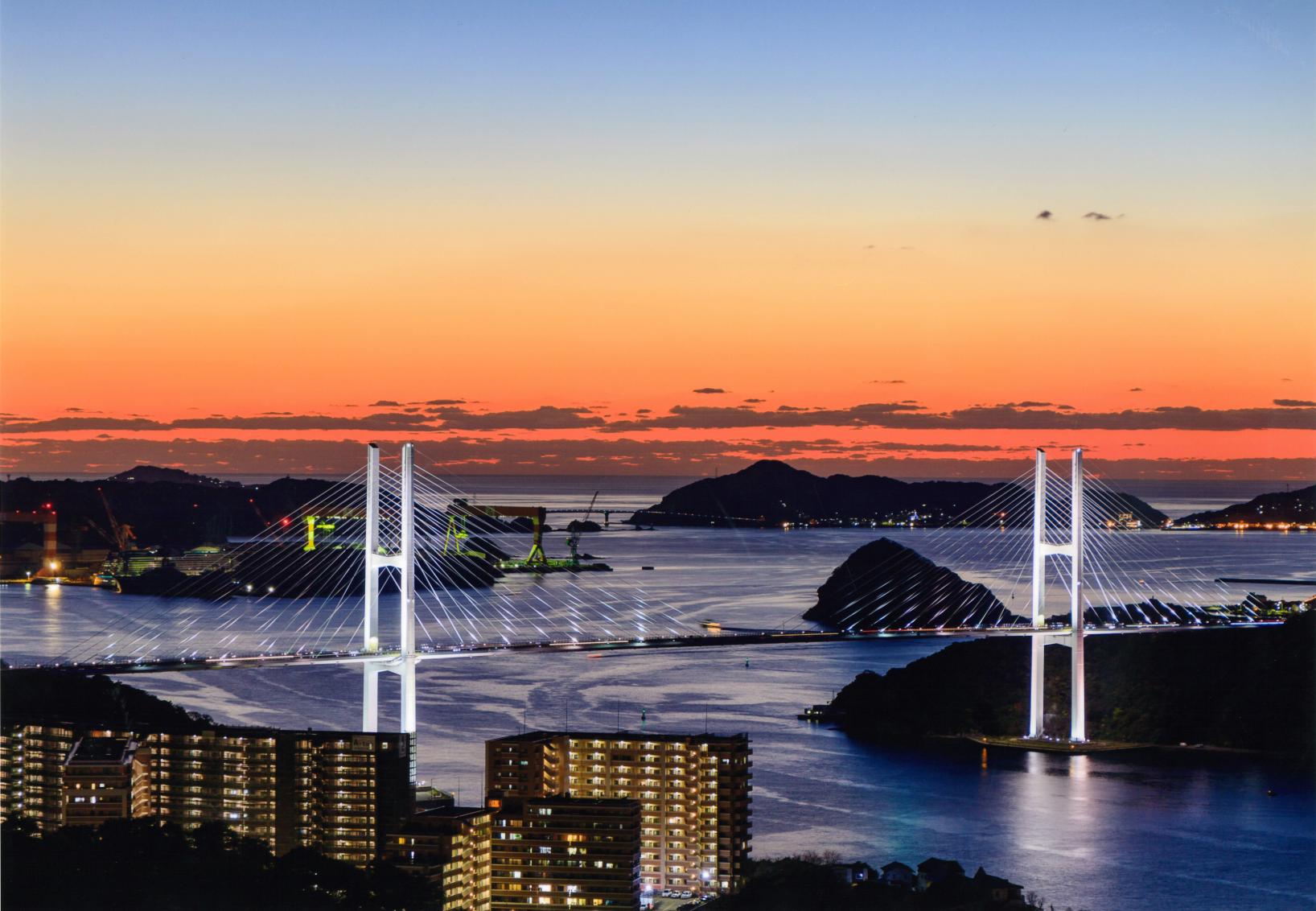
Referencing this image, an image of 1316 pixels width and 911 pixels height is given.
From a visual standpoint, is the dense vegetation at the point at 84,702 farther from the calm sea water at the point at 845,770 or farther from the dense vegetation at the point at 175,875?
the dense vegetation at the point at 175,875

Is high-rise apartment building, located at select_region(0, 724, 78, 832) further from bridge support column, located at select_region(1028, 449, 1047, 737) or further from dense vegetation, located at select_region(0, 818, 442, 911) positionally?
bridge support column, located at select_region(1028, 449, 1047, 737)

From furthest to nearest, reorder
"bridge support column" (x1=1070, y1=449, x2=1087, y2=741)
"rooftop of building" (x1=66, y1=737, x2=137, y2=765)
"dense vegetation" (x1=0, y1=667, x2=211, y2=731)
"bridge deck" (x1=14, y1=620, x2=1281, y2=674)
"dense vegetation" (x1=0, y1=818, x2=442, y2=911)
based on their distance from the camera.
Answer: "bridge support column" (x1=1070, y1=449, x2=1087, y2=741) < "dense vegetation" (x1=0, y1=667, x2=211, y2=731) < "bridge deck" (x1=14, y1=620, x2=1281, y2=674) < "rooftop of building" (x1=66, y1=737, x2=137, y2=765) < "dense vegetation" (x1=0, y1=818, x2=442, y2=911)

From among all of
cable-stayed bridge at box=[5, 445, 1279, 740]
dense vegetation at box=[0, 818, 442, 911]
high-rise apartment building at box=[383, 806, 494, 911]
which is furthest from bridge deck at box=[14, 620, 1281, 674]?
dense vegetation at box=[0, 818, 442, 911]

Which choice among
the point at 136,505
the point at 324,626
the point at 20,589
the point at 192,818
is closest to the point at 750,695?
the point at 324,626

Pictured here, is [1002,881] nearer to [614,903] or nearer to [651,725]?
[614,903]

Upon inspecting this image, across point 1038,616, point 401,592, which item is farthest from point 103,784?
point 1038,616
